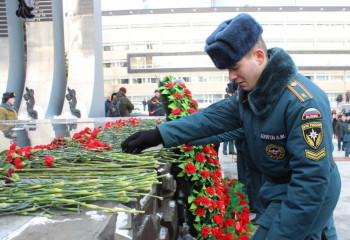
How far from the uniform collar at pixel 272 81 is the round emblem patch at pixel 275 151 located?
6.0 inches

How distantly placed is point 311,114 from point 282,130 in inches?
6.3

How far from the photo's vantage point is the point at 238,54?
167 centimetres

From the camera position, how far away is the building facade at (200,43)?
45.9m

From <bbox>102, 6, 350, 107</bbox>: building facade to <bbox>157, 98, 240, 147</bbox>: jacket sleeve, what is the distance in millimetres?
43714

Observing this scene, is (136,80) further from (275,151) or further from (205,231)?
(275,151)

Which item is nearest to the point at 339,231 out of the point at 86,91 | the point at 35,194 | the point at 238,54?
the point at 238,54

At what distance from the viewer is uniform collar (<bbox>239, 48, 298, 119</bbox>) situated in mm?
1645

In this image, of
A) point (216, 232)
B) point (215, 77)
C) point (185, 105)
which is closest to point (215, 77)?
point (215, 77)

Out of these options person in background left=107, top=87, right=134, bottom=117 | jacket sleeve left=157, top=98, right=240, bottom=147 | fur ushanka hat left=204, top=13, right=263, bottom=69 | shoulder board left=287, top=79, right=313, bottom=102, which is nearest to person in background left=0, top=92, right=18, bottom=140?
person in background left=107, top=87, right=134, bottom=117

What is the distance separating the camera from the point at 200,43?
4606cm

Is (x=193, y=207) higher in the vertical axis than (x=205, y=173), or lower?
lower

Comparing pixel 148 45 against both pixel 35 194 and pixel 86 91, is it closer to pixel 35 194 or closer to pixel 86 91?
pixel 86 91

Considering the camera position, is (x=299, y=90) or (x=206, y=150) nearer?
(x=299, y=90)

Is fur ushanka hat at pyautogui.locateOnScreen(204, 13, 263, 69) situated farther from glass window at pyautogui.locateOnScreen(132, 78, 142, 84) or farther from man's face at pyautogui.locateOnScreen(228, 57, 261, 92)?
glass window at pyautogui.locateOnScreen(132, 78, 142, 84)
